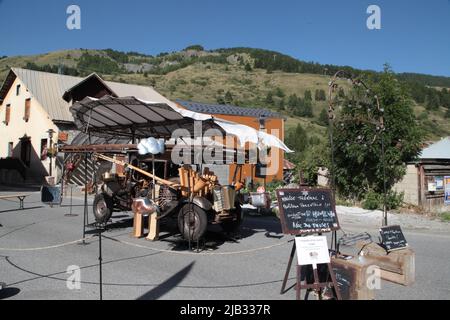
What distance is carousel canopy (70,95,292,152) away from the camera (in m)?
9.02

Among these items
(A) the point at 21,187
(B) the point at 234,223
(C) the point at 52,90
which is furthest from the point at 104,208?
(C) the point at 52,90

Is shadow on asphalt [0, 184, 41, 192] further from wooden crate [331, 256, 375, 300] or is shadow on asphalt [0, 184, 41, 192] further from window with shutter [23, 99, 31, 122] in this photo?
wooden crate [331, 256, 375, 300]

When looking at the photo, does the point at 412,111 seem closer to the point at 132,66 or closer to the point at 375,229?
the point at 375,229

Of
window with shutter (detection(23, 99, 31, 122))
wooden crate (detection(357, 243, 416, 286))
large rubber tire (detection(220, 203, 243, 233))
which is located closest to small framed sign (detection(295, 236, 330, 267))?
wooden crate (detection(357, 243, 416, 286))

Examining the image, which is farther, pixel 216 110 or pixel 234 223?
pixel 216 110

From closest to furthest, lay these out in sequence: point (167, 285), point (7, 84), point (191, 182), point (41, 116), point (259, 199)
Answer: point (167, 285) < point (191, 182) < point (259, 199) < point (41, 116) < point (7, 84)

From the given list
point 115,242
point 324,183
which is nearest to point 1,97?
point 324,183

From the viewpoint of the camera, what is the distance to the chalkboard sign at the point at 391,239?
6520 mm

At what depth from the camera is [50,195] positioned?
16125 millimetres

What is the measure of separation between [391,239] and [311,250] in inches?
70.8

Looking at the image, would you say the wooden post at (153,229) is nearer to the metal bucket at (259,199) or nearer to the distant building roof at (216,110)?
the metal bucket at (259,199)

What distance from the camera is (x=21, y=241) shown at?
31.2ft

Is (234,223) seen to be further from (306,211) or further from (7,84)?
(7,84)

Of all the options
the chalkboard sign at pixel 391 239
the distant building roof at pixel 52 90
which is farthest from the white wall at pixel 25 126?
the chalkboard sign at pixel 391 239
